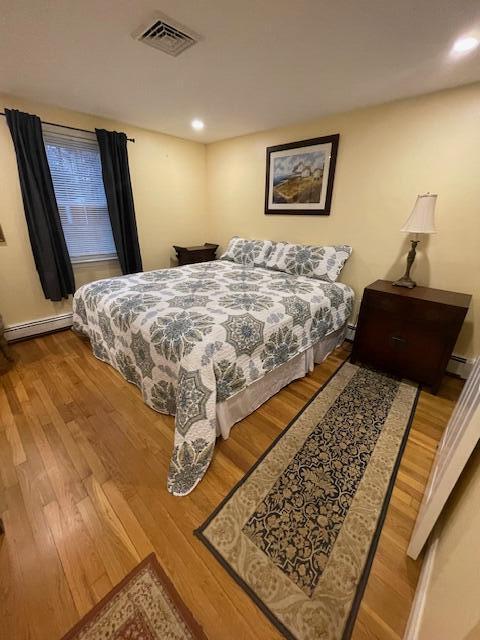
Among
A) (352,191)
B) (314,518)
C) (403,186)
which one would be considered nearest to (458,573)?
(314,518)

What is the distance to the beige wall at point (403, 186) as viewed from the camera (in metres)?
1.96

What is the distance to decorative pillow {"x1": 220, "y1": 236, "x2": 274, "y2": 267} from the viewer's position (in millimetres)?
3031

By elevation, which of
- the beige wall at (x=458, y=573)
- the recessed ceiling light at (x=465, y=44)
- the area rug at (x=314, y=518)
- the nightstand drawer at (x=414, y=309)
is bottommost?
the area rug at (x=314, y=518)

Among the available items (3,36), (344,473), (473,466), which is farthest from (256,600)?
(3,36)

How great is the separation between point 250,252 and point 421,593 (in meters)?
2.90

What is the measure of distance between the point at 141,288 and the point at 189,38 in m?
1.58

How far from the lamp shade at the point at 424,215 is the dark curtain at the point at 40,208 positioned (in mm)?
3204

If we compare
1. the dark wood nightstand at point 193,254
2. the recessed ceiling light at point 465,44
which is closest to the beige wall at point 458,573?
the recessed ceiling light at point 465,44

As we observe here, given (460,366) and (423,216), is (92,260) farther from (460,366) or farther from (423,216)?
(460,366)

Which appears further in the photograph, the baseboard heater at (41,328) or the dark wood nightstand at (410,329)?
the baseboard heater at (41,328)

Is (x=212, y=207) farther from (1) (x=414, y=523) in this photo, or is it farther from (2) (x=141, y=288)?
(1) (x=414, y=523)

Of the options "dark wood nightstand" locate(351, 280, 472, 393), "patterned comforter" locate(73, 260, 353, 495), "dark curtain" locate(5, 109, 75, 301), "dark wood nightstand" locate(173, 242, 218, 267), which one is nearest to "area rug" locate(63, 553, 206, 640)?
"patterned comforter" locate(73, 260, 353, 495)

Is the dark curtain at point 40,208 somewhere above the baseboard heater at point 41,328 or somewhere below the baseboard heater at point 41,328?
above

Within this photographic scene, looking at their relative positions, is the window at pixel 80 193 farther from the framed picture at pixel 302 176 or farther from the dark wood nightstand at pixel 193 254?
the framed picture at pixel 302 176
